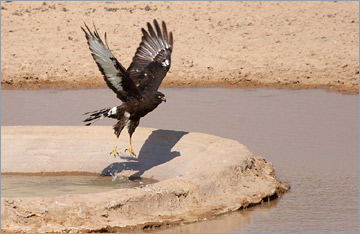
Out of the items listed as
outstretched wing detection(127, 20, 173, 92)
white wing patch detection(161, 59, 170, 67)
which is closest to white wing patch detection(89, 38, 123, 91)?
outstretched wing detection(127, 20, 173, 92)

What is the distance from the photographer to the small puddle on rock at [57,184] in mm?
10219

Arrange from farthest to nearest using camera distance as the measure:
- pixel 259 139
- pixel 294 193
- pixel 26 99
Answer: pixel 26 99 < pixel 259 139 < pixel 294 193

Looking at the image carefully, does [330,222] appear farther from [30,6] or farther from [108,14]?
[30,6]

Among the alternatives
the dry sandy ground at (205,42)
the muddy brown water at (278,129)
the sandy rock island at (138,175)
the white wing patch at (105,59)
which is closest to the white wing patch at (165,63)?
the sandy rock island at (138,175)

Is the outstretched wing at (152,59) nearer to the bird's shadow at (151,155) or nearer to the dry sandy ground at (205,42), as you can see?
the bird's shadow at (151,155)

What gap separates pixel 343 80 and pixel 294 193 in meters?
7.03

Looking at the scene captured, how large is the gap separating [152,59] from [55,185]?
2402 mm

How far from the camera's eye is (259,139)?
1274 centimetres

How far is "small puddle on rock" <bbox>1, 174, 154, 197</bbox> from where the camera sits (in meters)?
10.2

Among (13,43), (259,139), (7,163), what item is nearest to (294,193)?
(259,139)

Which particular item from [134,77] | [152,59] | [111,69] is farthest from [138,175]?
[152,59]

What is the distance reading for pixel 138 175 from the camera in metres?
10.9

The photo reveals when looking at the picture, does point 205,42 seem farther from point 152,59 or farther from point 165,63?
point 165,63

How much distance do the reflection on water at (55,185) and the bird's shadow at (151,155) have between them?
0.78 feet
